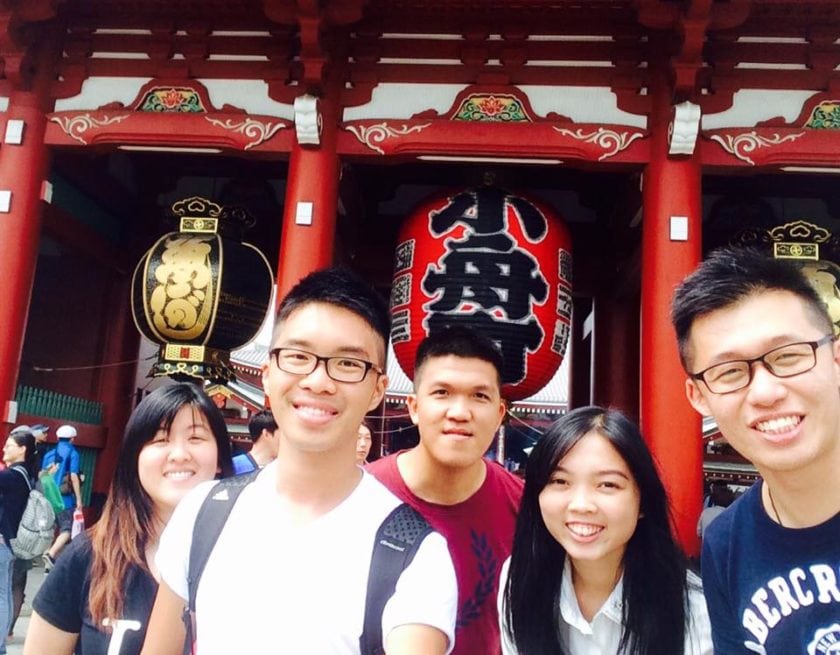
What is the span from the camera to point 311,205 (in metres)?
4.80

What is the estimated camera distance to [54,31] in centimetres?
524

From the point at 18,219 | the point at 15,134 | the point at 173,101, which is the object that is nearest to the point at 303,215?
the point at 173,101

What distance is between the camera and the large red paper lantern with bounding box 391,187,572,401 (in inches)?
174

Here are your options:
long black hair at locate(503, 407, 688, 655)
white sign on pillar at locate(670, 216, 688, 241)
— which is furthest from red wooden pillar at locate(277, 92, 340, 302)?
long black hair at locate(503, 407, 688, 655)

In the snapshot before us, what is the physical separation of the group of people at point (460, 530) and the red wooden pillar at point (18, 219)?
3433mm

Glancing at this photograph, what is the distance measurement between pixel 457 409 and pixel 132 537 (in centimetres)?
99

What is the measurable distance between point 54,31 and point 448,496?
497 centimetres

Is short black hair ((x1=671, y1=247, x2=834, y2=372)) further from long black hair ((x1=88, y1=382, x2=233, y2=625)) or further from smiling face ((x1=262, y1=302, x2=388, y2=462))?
long black hair ((x1=88, y1=382, x2=233, y2=625))

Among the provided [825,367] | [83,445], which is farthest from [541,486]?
[83,445]

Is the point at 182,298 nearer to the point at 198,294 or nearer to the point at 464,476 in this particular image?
the point at 198,294

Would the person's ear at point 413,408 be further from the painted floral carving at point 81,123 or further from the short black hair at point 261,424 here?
the painted floral carving at point 81,123

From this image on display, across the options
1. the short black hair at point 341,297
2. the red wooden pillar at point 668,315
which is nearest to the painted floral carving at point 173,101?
the red wooden pillar at point 668,315

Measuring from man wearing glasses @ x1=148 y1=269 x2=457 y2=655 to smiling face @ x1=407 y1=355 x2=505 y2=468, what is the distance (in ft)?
1.97

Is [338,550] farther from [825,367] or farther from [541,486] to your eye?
[825,367]
